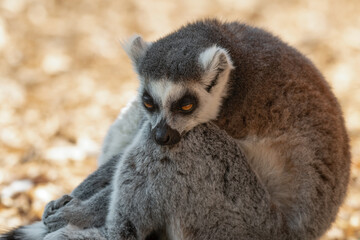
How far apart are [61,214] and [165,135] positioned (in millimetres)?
1226

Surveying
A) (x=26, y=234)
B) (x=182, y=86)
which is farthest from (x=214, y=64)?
(x=26, y=234)

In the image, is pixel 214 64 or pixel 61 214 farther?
pixel 61 214

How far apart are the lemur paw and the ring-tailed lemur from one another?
0.19 ft

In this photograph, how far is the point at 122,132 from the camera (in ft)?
18.2

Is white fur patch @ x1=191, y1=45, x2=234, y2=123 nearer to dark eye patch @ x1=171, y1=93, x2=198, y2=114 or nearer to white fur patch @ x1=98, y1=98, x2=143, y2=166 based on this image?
dark eye patch @ x1=171, y1=93, x2=198, y2=114

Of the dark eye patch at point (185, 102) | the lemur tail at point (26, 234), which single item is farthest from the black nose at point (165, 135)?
the lemur tail at point (26, 234)

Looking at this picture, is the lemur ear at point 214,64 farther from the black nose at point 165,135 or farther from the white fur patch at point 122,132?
the white fur patch at point 122,132

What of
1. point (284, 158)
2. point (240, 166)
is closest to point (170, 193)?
point (240, 166)

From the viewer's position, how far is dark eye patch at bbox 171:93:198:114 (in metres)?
3.97

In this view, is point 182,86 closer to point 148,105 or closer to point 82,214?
point 148,105

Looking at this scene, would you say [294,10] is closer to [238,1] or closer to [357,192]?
[238,1]

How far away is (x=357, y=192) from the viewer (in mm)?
6562

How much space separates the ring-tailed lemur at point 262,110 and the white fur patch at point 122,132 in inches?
41.1

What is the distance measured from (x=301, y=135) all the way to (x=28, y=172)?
410cm
